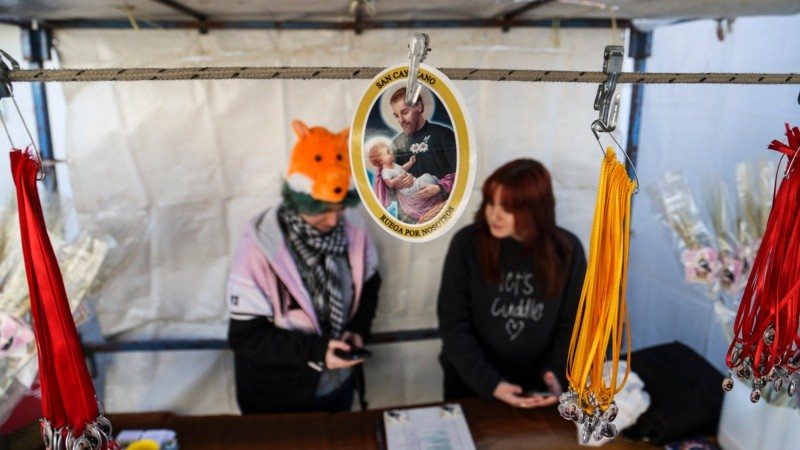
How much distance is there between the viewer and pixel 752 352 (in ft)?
2.24

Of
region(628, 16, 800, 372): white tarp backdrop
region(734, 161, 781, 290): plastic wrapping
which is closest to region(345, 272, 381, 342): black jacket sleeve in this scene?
region(628, 16, 800, 372): white tarp backdrop

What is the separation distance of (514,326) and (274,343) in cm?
69

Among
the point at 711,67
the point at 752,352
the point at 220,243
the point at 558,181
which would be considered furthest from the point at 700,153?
the point at 220,243

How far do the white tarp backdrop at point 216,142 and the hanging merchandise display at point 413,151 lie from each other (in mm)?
1031

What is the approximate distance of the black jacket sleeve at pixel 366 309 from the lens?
164cm

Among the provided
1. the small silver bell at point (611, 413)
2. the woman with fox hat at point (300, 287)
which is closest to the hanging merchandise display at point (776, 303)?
the small silver bell at point (611, 413)

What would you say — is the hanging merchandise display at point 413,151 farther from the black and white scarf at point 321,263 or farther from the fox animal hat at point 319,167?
the black and white scarf at point 321,263

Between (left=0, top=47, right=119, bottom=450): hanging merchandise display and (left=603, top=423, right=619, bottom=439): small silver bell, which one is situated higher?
(left=0, top=47, right=119, bottom=450): hanging merchandise display

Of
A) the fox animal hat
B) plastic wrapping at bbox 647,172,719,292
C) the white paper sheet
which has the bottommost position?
the white paper sheet

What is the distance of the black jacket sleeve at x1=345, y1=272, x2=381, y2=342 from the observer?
1642 millimetres

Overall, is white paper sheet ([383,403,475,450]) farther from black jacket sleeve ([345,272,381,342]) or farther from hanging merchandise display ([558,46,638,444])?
hanging merchandise display ([558,46,638,444])

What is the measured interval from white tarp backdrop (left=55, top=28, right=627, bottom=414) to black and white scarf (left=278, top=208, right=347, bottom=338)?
241mm

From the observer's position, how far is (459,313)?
59.5 inches

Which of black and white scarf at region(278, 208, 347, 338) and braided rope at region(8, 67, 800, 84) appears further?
black and white scarf at region(278, 208, 347, 338)
